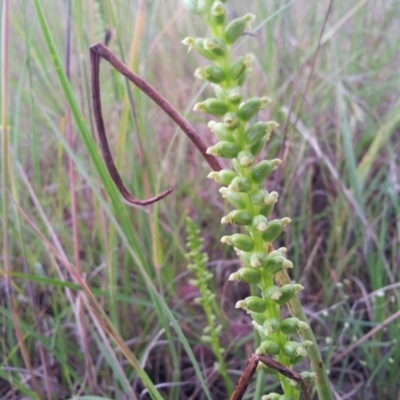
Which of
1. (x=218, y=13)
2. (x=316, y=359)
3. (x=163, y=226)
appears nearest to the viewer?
(x=218, y=13)

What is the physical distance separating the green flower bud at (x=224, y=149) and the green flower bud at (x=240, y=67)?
0.06 m

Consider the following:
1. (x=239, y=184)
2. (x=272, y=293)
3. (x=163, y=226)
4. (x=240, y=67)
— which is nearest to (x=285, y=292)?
(x=272, y=293)

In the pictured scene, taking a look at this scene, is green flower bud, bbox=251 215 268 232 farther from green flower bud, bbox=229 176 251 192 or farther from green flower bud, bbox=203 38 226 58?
green flower bud, bbox=203 38 226 58

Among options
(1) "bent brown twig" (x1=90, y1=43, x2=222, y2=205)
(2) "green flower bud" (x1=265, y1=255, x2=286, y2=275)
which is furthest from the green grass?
(2) "green flower bud" (x1=265, y1=255, x2=286, y2=275)

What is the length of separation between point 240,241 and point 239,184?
0.06 meters

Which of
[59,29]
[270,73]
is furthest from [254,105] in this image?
[59,29]

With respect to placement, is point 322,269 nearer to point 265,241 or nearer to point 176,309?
point 176,309

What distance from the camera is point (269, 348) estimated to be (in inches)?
20.5

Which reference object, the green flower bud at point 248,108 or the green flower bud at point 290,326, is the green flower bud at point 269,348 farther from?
the green flower bud at point 248,108

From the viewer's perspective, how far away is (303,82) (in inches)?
77.5

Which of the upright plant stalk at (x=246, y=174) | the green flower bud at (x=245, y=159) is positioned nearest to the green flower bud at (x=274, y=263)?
the upright plant stalk at (x=246, y=174)

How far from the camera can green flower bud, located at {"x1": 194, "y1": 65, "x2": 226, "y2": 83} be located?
455mm

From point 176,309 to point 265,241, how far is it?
83cm

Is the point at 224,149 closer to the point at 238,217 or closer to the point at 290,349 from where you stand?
the point at 238,217
